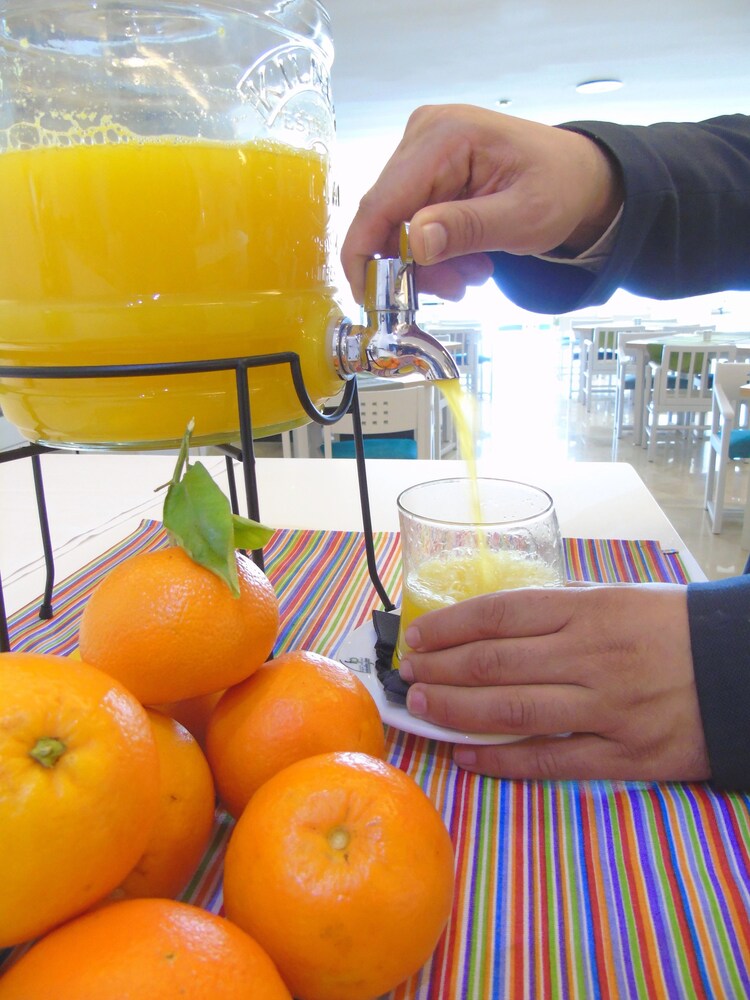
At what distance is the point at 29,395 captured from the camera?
0.44 metres

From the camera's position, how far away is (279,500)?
1050 millimetres

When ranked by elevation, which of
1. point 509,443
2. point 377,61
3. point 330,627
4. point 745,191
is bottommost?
point 509,443

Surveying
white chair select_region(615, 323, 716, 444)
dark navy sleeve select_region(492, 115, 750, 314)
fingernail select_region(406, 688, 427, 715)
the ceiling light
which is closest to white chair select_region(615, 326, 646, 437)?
white chair select_region(615, 323, 716, 444)

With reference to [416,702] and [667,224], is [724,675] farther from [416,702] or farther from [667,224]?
[667,224]

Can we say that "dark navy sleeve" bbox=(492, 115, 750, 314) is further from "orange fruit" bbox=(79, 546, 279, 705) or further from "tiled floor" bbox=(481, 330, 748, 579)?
"tiled floor" bbox=(481, 330, 748, 579)

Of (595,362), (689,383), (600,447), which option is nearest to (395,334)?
(689,383)

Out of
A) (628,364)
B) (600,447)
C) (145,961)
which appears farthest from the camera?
(628,364)

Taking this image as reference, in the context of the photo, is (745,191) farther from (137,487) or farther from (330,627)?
(137,487)

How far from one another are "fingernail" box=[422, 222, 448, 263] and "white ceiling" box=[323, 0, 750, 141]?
3163 mm

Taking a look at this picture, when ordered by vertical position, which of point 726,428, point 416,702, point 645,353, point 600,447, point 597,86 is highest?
point 597,86

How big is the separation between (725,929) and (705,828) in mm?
68

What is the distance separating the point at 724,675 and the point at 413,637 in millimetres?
187

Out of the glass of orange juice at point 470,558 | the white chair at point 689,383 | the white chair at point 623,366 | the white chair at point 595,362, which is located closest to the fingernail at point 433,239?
the glass of orange juice at point 470,558

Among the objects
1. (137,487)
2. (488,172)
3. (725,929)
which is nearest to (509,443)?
(137,487)
